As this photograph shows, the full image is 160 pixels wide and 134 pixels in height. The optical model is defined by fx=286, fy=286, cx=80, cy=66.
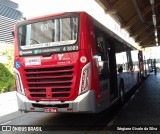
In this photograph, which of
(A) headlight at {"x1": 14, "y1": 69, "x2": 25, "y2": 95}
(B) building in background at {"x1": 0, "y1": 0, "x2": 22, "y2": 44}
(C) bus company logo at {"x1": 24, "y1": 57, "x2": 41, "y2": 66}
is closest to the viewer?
(C) bus company logo at {"x1": 24, "y1": 57, "x2": 41, "y2": 66}

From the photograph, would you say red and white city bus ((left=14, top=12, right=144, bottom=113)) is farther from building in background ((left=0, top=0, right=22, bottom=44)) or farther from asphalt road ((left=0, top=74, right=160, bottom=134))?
building in background ((left=0, top=0, right=22, bottom=44))

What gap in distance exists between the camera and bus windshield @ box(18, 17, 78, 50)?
7.50 metres

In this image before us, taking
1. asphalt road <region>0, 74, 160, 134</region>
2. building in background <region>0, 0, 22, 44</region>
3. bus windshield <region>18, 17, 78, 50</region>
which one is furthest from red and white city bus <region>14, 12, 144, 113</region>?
building in background <region>0, 0, 22, 44</region>

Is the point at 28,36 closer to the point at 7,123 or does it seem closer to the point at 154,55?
the point at 7,123

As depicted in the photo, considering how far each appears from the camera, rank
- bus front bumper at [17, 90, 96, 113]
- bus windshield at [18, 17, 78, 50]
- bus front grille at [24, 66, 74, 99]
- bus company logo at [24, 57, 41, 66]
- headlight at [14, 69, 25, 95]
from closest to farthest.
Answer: bus front bumper at [17, 90, 96, 113] → bus front grille at [24, 66, 74, 99] → bus windshield at [18, 17, 78, 50] → bus company logo at [24, 57, 41, 66] → headlight at [14, 69, 25, 95]

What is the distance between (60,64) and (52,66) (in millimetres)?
229

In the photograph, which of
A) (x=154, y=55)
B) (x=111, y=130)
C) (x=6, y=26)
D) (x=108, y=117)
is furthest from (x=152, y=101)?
(x=154, y=55)

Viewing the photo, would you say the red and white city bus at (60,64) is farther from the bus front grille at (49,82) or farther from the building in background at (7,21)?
the building in background at (7,21)

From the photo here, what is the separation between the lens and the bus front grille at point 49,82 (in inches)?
290

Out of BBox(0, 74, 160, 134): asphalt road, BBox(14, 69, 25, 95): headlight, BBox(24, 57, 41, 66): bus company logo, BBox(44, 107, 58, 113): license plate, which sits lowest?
BBox(0, 74, 160, 134): asphalt road

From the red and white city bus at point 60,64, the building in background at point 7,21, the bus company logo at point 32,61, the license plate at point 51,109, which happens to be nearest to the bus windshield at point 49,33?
the red and white city bus at point 60,64

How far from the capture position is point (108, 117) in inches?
365

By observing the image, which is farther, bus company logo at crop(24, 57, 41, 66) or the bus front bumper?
bus company logo at crop(24, 57, 41, 66)

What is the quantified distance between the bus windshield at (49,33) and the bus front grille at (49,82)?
0.68 metres
